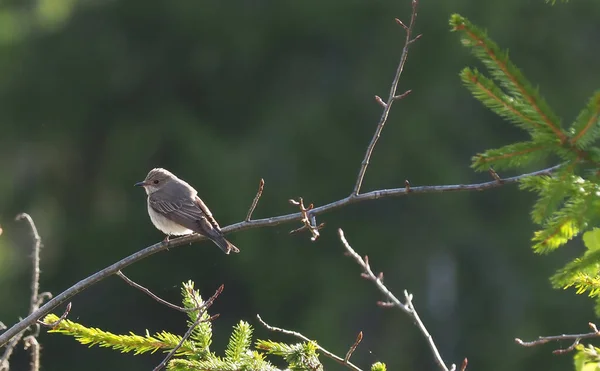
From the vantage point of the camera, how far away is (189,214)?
6.66 metres

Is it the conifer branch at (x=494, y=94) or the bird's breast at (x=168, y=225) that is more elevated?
the conifer branch at (x=494, y=94)

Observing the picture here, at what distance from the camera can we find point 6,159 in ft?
68.1

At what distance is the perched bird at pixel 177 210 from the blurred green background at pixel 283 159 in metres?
8.89

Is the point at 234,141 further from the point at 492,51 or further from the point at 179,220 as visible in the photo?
the point at 492,51

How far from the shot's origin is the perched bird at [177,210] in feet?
20.7

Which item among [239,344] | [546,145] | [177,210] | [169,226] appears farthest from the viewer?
[169,226]

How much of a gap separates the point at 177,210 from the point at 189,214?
0.23m

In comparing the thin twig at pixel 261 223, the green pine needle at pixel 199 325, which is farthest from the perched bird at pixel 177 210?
the green pine needle at pixel 199 325

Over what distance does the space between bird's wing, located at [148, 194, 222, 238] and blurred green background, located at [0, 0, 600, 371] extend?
9414 millimetres

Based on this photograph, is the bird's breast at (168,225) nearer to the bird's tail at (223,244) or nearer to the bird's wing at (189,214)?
the bird's wing at (189,214)

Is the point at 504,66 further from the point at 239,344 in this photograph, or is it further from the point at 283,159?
the point at 283,159

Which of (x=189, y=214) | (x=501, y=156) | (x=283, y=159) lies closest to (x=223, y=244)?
(x=189, y=214)

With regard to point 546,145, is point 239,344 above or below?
below

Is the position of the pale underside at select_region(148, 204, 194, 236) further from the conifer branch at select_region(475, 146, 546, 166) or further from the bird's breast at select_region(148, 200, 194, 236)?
the conifer branch at select_region(475, 146, 546, 166)
